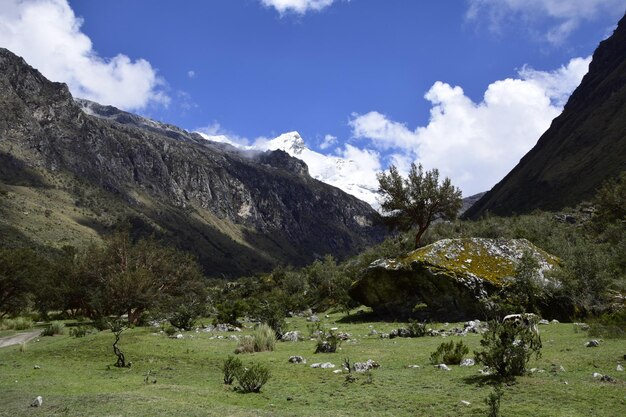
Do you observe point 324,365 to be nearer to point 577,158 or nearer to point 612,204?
point 612,204

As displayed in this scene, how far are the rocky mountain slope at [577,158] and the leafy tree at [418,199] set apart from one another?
102590mm

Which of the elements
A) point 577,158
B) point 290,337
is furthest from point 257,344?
point 577,158

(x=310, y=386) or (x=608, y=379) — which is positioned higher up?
(x=608, y=379)

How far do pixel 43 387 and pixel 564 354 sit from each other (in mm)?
15157

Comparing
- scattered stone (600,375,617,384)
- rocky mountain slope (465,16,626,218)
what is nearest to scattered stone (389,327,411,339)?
scattered stone (600,375,617,384)

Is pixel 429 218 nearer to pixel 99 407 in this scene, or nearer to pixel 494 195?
pixel 99 407

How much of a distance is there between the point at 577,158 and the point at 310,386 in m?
172

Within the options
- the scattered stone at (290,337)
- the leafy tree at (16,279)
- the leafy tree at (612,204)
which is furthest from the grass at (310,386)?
the leafy tree at (612,204)

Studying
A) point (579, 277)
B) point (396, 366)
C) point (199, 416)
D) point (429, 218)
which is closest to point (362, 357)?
point (396, 366)

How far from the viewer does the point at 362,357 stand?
623 inches

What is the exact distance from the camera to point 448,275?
2505 cm

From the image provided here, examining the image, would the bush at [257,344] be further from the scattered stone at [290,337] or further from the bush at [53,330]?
the bush at [53,330]

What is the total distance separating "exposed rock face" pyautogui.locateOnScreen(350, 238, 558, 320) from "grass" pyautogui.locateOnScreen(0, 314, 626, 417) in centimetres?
608

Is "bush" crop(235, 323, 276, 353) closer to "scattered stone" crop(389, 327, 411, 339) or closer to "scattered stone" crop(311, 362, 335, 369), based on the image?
"scattered stone" crop(311, 362, 335, 369)
